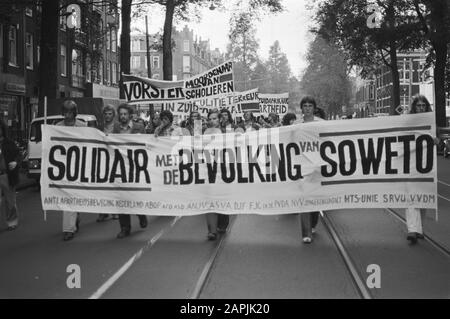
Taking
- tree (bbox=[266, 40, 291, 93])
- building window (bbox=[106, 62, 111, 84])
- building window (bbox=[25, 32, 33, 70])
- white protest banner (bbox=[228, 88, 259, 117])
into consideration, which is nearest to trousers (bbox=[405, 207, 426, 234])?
white protest banner (bbox=[228, 88, 259, 117])

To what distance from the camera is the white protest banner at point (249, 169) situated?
8172 mm

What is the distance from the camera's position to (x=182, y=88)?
1423cm

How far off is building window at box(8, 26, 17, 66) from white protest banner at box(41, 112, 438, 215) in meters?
26.7

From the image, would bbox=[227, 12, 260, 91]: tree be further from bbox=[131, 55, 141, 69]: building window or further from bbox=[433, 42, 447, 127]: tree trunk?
bbox=[433, 42, 447, 127]: tree trunk

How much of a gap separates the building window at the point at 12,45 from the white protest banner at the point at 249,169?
26.7 metres

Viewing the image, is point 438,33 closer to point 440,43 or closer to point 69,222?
point 440,43


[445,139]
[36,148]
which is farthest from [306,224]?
[445,139]

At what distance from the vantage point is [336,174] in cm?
824

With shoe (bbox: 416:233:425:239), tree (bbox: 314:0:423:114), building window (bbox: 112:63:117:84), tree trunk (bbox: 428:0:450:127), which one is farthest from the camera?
building window (bbox: 112:63:117:84)

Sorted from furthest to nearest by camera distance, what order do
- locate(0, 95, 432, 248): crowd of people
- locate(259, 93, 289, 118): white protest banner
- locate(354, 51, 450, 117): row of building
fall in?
1. locate(354, 51, 450, 117): row of building
2. locate(259, 93, 289, 118): white protest banner
3. locate(0, 95, 432, 248): crowd of people

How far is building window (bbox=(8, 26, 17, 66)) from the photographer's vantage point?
33688 mm

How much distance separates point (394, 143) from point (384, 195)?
26.6 inches
